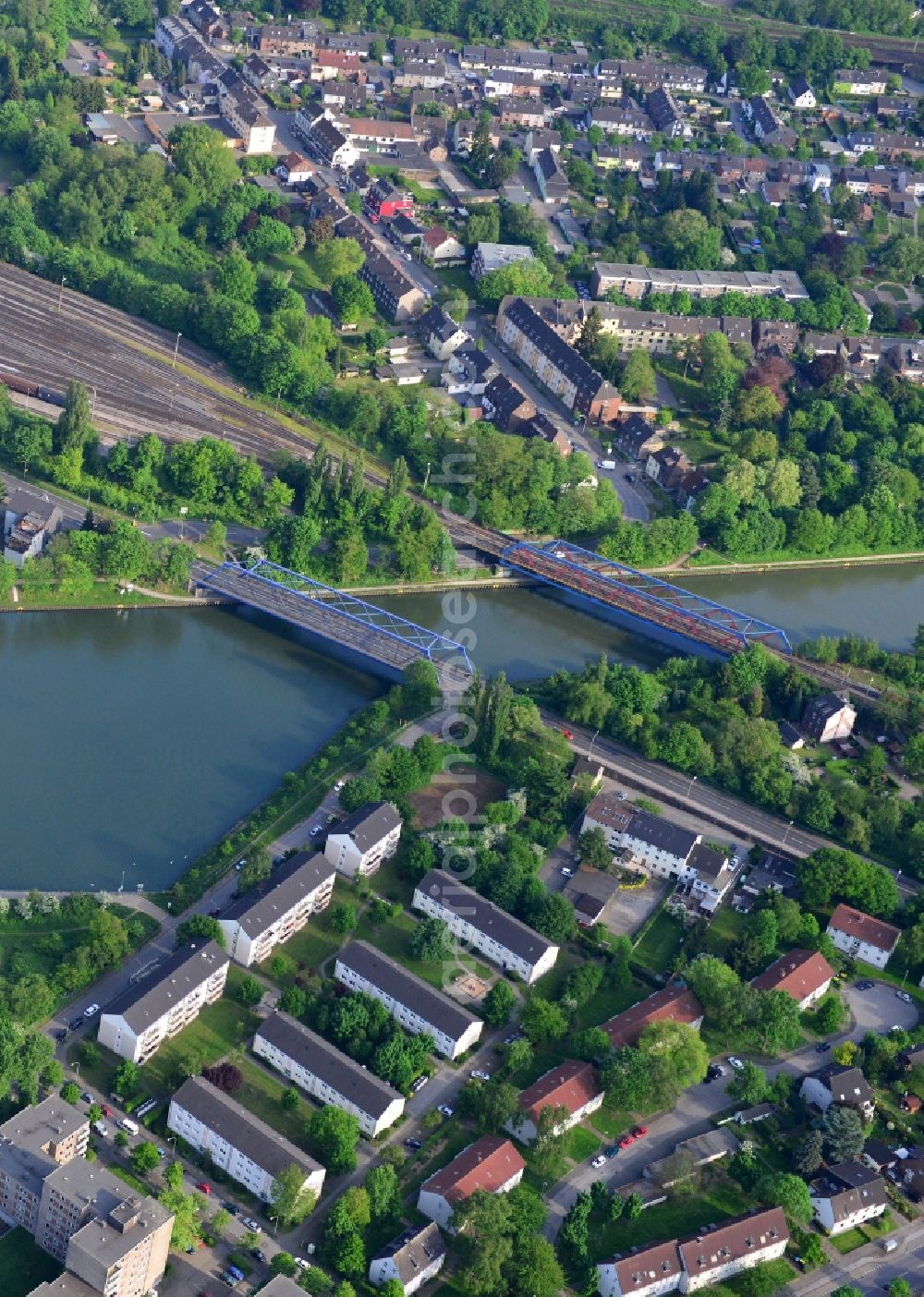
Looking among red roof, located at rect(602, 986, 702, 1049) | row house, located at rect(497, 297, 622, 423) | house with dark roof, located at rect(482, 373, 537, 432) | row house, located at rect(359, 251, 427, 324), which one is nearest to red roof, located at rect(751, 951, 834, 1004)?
red roof, located at rect(602, 986, 702, 1049)

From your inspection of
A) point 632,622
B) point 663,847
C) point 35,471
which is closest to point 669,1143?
point 663,847

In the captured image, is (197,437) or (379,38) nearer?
(197,437)

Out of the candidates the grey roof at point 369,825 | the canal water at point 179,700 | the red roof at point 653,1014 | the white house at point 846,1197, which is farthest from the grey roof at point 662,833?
the white house at point 846,1197

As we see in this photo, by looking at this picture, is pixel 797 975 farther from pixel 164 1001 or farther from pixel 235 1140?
pixel 164 1001

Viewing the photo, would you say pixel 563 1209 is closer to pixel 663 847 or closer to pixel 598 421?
pixel 663 847

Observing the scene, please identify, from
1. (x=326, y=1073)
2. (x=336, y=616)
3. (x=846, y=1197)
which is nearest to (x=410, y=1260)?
(x=326, y=1073)

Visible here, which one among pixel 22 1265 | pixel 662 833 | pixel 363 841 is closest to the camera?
pixel 22 1265
